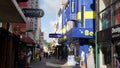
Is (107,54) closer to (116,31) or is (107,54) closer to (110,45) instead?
(110,45)

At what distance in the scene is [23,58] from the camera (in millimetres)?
25328

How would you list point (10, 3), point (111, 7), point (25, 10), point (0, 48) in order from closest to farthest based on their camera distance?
point (10, 3)
point (25, 10)
point (0, 48)
point (111, 7)

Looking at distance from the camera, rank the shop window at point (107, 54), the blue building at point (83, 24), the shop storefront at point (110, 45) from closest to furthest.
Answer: the shop storefront at point (110, 45)
the shop window at point (107, 54)
the blue building at point (83, 24)

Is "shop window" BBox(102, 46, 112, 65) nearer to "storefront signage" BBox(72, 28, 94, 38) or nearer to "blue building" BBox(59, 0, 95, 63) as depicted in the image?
"storefront signage" BBox(72, 28, 94, 38)

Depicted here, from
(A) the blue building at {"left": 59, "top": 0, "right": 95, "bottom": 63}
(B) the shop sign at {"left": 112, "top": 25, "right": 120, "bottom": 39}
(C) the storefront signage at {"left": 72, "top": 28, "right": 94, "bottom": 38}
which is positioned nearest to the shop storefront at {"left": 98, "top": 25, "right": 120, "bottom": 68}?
(B) the shop sign at {"left": 112, "top": 25, "right": 120, "bottom": 39}

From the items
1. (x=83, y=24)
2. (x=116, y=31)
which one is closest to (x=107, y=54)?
(x=116, y=31)

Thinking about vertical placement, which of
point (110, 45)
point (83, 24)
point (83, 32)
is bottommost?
point (110, 45)

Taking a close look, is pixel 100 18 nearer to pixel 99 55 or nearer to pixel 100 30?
pixel 100 30

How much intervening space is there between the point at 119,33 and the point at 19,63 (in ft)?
24.1

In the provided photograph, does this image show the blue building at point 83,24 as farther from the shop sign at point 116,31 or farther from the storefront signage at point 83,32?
the shop sign at point 116,31

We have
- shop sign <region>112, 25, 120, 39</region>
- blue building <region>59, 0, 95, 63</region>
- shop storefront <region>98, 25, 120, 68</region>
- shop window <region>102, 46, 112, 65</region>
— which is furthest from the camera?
blue building <region>59, 0, 95, 63</region>

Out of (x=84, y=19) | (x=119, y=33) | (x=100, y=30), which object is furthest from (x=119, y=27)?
(x=84, y=19)

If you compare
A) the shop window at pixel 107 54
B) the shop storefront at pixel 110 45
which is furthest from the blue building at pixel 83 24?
the shop window at pixel 107 54

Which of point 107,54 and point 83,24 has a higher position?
point 83,24
